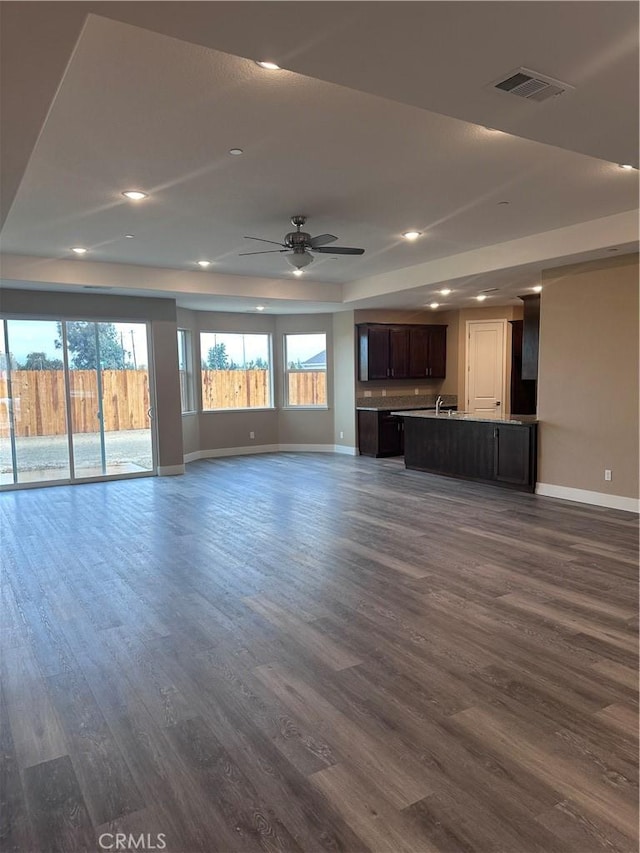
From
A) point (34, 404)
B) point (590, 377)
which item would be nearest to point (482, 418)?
point (590, 377)

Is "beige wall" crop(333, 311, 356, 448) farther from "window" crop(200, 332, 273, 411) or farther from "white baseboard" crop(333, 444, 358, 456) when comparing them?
"window" crop(200, 332, 273, 411)

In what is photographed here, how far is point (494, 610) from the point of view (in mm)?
3369

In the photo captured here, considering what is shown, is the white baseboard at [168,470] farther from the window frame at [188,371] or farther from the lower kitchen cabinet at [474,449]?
the lower kitchen cabinet at [474,449]

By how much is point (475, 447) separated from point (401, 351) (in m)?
3.26

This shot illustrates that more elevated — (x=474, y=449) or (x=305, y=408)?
(x=305, y=408)

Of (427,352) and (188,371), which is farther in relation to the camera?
(427,352)

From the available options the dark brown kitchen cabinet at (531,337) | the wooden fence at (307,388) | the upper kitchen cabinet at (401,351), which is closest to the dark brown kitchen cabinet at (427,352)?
the upper kitchen cabinet at (401,351)

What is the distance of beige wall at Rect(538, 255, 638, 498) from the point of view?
5.60 meters

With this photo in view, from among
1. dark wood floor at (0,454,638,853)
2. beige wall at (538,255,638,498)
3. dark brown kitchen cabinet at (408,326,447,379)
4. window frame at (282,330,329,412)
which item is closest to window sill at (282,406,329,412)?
window frame at (282,330,329,412)

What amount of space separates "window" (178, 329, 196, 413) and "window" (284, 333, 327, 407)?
5.99ft

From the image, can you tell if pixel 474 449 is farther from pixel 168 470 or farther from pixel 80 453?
pixel 80 453

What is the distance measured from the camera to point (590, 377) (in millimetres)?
5949

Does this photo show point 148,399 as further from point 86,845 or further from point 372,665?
point 86,845

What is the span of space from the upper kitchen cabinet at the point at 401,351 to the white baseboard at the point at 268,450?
1.41 metres
